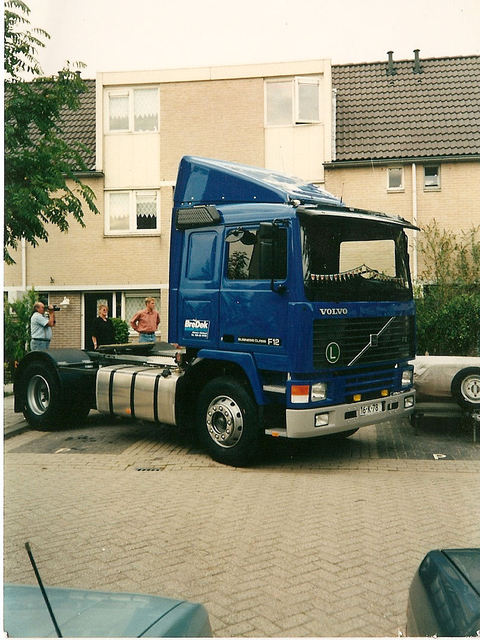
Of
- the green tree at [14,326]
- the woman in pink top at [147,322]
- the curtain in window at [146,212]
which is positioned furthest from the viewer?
the curtain in window at [146,212]

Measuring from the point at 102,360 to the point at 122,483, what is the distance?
9.61ft

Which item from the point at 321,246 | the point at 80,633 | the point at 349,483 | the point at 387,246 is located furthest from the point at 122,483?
the point at 80,633

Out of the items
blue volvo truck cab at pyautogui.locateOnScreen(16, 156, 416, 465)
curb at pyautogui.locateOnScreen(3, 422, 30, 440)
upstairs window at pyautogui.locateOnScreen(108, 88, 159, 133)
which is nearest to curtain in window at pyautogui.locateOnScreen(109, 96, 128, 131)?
upstairs window at pyautogui.locateOnScreen(108, 88, 159, 133)

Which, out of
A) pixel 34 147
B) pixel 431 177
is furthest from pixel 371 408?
pixel 431 177

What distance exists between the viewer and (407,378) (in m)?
7.81

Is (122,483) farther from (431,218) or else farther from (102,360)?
(431,218)

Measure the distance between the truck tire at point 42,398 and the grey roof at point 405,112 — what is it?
5.59 m

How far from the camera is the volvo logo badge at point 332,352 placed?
6637 mm

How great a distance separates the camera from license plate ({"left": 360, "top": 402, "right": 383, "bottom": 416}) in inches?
277

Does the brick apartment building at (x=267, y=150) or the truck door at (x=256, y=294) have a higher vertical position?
the brick apartment building at (x=267, y=150)

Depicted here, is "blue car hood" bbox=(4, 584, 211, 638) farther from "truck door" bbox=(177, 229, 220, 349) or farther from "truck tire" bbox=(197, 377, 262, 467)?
"truck door" bbox=(177, 229, 220, 349)

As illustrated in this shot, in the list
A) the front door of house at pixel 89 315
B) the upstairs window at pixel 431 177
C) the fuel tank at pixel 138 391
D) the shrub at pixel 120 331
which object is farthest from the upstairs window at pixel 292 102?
the fuel tank at pixel 138 391

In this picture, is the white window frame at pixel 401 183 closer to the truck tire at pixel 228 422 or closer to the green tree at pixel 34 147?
the truck tire at pixel 228 422

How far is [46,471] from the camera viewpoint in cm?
681
